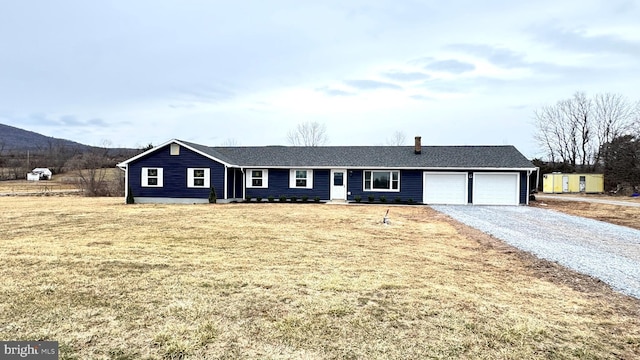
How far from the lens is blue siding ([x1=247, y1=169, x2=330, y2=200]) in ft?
76.6

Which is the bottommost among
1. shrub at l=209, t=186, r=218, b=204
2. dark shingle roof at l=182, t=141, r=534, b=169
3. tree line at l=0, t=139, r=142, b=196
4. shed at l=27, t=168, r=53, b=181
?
shrub at l=209, t=186, r=218, b=204

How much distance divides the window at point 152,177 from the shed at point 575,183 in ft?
119

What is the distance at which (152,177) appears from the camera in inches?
880

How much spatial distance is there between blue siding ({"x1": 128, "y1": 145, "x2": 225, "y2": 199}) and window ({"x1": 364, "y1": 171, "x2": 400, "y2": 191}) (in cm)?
901

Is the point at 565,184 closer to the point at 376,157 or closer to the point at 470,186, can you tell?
the point at 470,186

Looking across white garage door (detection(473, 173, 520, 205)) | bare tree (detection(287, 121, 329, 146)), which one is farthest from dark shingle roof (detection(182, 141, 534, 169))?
bare tree (detection(287, 121, 329, 146))

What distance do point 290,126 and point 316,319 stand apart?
1820 inches

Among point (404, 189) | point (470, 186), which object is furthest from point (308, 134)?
point (470, 186)

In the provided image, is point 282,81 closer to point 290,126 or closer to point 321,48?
point 321,48

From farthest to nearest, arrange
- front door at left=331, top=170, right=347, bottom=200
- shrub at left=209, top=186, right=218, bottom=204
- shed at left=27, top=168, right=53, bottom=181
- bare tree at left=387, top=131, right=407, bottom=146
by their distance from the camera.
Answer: shed at left=27, top=168, right=53, bottom=181 < bare tree at left=387, top=131, right=407, bottom=146 < front door at left=331, top=170, right=347, bottom=200 < shrub at left=209, top=186, right=218, bottom=204

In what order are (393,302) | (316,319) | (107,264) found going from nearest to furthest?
(316,319) < (393,302) < (107,264)

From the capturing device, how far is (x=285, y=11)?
16.4m

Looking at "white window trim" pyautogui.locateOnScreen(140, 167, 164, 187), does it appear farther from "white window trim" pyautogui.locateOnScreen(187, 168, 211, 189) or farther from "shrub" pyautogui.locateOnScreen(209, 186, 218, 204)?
"shrub" pyautogui.locateOnScreen(209, 186, 218, 204)

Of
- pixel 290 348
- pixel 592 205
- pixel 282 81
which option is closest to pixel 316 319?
pixel 290 348
